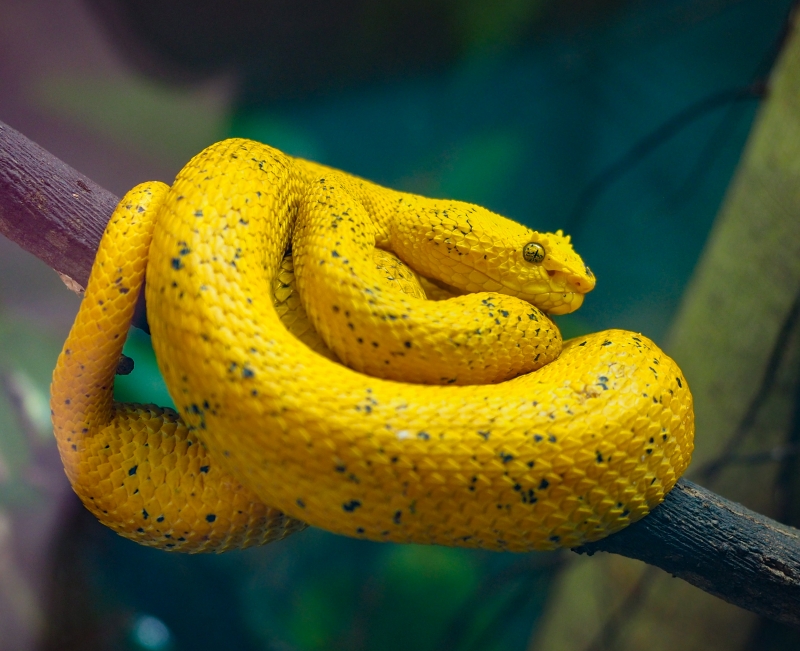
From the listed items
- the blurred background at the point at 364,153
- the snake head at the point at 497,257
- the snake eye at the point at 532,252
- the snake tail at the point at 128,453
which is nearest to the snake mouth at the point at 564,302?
the snake head at the point at 497,257

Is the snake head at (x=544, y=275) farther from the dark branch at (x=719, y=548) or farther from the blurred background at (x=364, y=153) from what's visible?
the blurred background at (x=364, y=153)

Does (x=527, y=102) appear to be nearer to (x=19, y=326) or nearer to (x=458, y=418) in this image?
(x=458, y=418)

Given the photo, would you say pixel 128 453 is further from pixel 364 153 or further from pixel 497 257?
pixel 364 153

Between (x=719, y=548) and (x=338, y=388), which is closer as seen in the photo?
(x=338, y=388)

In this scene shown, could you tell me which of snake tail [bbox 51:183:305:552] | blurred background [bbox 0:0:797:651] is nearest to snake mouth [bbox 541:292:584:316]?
snake tail [bbox 51:183:305:552]

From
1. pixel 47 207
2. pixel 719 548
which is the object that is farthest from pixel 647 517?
pixel 47 207

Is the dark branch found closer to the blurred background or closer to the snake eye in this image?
the snake eye

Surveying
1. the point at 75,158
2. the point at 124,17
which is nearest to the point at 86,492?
the point at 75,158
